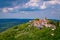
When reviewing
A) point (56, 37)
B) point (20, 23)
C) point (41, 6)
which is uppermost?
point (41, 6)

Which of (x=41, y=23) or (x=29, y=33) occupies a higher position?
(x=41, y=23)

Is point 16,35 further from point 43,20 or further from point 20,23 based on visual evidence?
point 43,20

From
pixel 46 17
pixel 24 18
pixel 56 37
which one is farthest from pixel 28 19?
pixel 56 37

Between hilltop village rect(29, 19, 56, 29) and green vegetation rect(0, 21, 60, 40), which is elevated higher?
hilltop village rect(29, 19, 56, 29)

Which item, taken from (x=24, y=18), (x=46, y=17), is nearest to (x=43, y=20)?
(x=46, y=17)

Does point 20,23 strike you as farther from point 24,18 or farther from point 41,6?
point 41,6

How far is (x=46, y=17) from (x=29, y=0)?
1.39 feet

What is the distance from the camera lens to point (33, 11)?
132 inches

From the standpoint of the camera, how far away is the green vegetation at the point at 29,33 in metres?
3.24

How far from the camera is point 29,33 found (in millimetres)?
3262

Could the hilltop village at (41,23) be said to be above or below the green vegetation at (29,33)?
above

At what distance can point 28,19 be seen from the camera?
10.9 feet

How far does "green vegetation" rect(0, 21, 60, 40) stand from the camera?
3236 mm

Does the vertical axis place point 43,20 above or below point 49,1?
below
